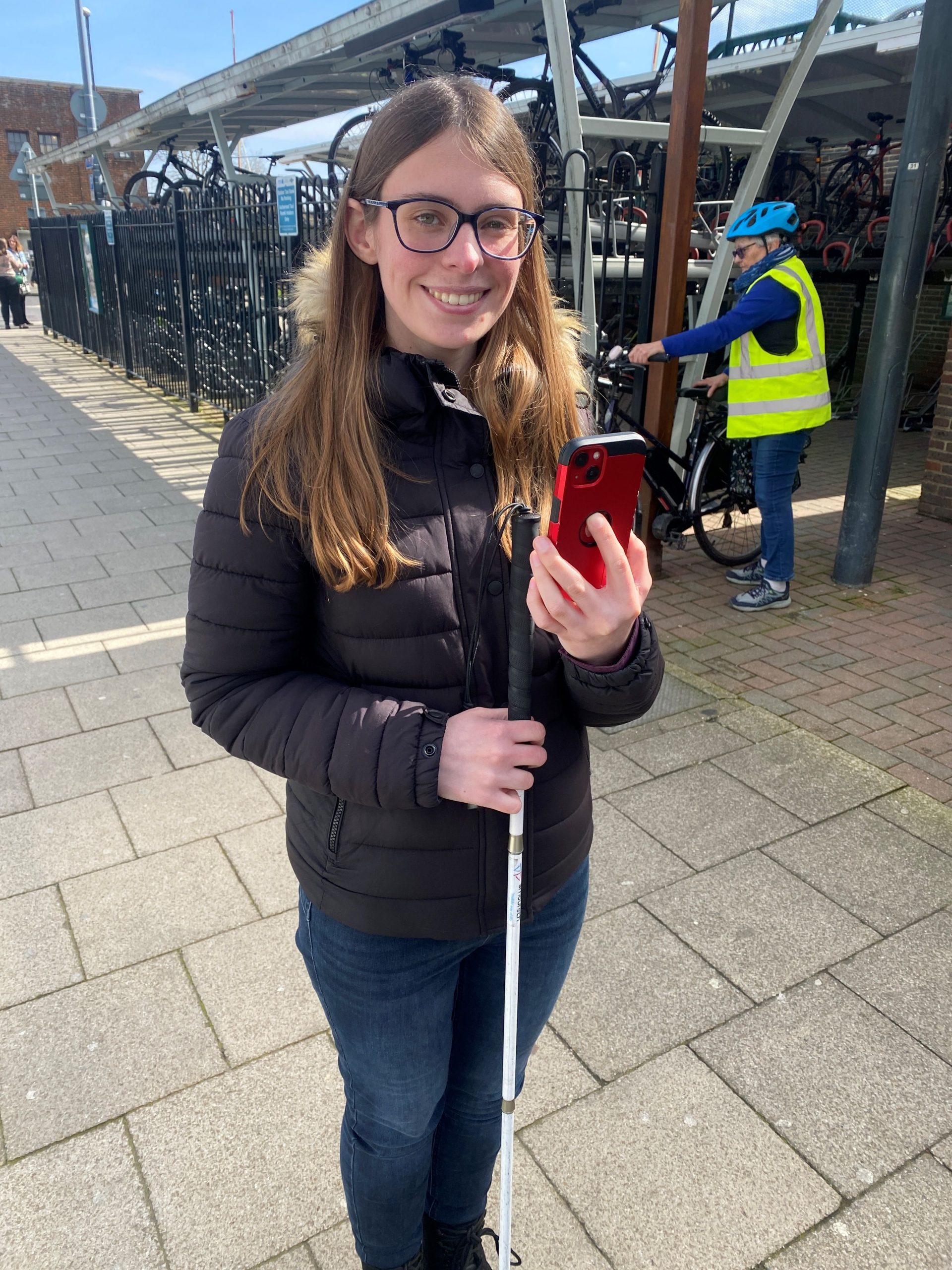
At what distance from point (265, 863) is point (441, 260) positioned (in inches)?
91.1

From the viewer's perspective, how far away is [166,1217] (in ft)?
6.53

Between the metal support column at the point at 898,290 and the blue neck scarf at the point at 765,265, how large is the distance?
0.53 meters

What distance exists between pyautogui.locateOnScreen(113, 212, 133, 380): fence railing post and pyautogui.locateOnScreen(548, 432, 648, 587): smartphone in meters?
12.7

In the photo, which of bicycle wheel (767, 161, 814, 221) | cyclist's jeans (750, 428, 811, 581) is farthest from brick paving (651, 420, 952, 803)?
bicycle wheel (767, 161, 814, 221)

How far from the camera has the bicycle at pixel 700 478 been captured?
5484 millimetres

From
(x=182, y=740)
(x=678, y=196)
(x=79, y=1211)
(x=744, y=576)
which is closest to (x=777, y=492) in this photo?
(x=744, y=576)

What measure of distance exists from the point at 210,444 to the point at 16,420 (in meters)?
2.83

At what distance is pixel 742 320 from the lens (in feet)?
16.1

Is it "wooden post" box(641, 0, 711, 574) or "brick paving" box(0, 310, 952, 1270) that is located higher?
"wooden post" box(641, 0, 711, 574)

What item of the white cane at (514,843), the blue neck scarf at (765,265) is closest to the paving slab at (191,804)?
the white cane at (514,843)

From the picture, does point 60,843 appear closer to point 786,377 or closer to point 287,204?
point 786,377

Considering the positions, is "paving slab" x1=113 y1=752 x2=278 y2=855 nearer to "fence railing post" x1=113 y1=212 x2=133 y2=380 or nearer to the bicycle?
the bicycle

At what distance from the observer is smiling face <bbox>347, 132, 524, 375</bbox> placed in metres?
1.30

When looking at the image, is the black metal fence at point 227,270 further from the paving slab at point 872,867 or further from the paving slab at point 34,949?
the paving slab at point 872,867
